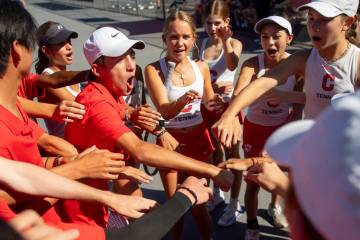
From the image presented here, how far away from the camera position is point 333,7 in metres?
2.40

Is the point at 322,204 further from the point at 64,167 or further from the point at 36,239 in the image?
the point at 64,167

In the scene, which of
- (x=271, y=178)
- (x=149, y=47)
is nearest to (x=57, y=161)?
(x=271, y=178)

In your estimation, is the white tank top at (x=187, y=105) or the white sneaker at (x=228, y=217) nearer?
the white tank top at (x=187, y=105)

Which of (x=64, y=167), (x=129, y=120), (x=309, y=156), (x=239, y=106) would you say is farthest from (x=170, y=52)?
(x=309, y=156)

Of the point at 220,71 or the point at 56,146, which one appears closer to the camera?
the point at 56,146

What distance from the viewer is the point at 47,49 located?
11.8ft

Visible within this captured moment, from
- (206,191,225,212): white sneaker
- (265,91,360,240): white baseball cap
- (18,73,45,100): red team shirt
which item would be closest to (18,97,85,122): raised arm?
(18,73,45,100): red team shirt

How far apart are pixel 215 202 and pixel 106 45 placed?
2215 mm

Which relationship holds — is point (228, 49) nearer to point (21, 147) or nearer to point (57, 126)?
point (57, 126)

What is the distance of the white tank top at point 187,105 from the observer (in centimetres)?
322

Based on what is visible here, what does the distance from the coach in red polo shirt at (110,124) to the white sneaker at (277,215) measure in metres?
1.84

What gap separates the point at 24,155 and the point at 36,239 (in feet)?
1.96

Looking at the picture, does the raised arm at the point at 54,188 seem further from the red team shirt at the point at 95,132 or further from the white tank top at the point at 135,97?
the white tank top at the point at 135,97

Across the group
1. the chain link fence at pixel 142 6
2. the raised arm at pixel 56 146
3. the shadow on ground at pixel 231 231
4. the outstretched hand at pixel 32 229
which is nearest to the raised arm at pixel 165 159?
the raised arm at pixel 56 146
